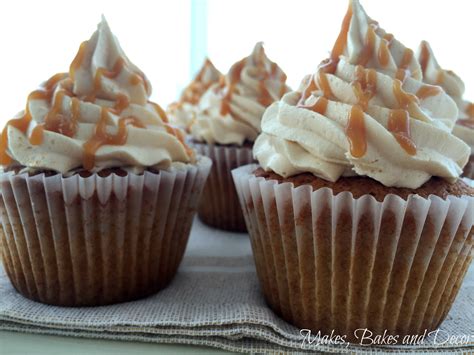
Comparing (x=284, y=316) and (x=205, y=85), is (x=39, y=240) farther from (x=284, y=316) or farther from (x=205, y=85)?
(x=205, y=85)

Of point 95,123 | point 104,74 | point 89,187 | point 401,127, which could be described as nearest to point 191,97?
point 104,74

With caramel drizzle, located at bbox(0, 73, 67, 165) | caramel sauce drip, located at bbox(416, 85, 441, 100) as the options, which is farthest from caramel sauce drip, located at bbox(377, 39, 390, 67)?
caramel drizzle, located at bbox(0, 73, 67, 165)

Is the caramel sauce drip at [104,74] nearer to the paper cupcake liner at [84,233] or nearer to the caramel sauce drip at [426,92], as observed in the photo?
the paper cupcake liner at [84,233]

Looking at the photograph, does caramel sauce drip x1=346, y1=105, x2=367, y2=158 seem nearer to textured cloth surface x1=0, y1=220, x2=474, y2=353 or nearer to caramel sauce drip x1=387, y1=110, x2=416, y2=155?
caramel sauce drip x1=387, y1=110, x2=416, y2=155

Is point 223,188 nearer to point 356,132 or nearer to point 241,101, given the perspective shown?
point 241,101

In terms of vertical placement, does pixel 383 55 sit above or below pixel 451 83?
above

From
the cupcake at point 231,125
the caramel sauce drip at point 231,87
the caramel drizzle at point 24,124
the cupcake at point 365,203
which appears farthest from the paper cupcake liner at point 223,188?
the caramel drizzle at point 24,124

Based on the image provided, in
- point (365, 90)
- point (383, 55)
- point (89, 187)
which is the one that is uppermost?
point (383, 55)
